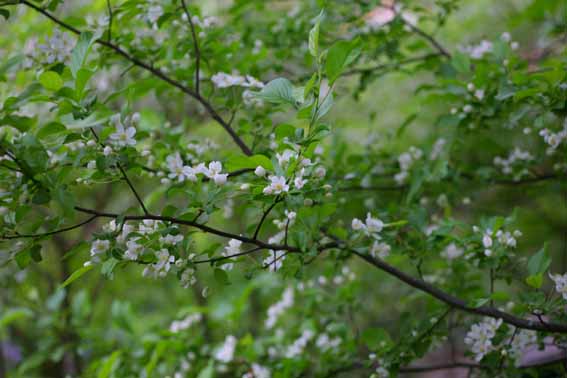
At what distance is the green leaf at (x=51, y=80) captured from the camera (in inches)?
43.1

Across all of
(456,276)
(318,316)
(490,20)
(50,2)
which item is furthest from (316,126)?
(490,20)

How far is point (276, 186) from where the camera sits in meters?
1.03

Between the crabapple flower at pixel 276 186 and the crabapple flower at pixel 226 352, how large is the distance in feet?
3.76

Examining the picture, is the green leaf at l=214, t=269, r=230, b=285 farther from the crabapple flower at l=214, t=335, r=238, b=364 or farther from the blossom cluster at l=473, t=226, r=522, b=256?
the crabapple flower at l=214, t=335, r=238, b=364

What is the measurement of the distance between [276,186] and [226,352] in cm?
116

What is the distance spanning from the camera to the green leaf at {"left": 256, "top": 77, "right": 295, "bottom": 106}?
1.08 meters

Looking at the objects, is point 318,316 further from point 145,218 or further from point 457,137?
point 145,218

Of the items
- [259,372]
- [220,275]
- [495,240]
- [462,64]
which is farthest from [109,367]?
[462,64]

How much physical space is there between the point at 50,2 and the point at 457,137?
1306mm

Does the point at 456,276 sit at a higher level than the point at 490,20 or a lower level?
lower

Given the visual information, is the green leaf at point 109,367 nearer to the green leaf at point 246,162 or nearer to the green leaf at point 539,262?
the green leaf at point 246,162

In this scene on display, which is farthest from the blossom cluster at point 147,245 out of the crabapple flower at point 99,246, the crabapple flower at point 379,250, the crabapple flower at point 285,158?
the crabapple flower at point 379,250

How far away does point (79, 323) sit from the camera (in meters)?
2.46

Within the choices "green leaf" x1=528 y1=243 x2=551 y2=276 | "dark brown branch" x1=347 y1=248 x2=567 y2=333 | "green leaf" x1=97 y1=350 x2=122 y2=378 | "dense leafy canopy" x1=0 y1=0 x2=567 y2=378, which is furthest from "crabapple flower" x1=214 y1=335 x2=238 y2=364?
"green leaf" x1=528 y1=243 x2=551 y2=276
